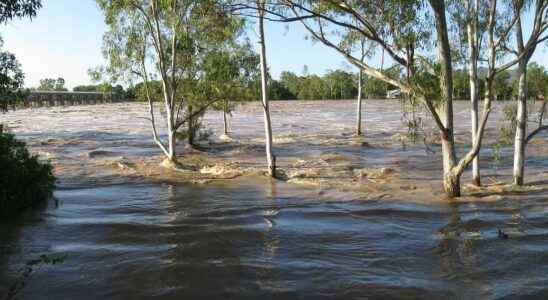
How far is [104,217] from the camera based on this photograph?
41.2 feet

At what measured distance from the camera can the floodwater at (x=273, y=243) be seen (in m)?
7.89

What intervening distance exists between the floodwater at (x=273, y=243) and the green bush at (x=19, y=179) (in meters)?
0.52

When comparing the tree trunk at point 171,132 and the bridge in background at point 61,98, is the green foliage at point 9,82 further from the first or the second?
the bridge in background at point 61,98

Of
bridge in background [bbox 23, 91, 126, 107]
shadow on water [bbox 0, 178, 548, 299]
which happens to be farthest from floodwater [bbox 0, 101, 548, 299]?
bridge in background [bbox 23, 91, 126, 107]

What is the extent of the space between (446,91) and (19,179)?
413 inches

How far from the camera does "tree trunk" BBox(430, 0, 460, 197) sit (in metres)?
12.2

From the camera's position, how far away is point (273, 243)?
33.7ft

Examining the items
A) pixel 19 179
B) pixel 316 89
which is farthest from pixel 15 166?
pixel 316 89

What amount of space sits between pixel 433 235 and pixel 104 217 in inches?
293

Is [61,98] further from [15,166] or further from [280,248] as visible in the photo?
[280,248]

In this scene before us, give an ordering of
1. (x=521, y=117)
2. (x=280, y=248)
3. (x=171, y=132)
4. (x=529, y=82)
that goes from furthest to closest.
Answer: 1. (x=171, y=132)
2. (x=529, y=82)
3. (x=521, y=117)
4. (x=280, y=248)

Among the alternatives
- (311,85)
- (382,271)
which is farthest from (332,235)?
(311,85)

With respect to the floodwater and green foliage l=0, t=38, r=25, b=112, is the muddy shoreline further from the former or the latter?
green foliage l=0, t=38, r=25, b=112

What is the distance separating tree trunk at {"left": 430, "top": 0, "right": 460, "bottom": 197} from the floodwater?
614mm
